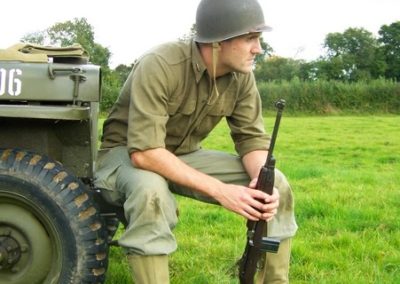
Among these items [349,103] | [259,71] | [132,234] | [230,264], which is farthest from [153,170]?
[259,71]

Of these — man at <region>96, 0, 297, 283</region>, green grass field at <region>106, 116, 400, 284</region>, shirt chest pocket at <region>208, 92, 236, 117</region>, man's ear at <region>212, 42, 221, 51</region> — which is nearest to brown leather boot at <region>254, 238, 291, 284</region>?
man at <region>96, 0, 297, 283</region>

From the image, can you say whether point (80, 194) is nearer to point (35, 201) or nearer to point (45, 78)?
point (35, 201)

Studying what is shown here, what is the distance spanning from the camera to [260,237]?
119 inches

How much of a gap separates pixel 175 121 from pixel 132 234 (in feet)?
2.38

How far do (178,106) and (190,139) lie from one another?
283 mm

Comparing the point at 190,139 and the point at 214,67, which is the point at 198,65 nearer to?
the point at 214,67

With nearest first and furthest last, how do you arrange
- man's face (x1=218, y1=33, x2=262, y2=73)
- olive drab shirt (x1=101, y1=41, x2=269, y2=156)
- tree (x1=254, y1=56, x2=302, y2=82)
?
olive drab shirt (x1=101, y1=41, x2=269, y2=156) < man's face (x1=218, y1=33, x2=262, y2=73) < tree (x1=254, y1=56, x2=302, y2=82)

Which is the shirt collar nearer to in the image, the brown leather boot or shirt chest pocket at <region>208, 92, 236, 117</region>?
shirt chest pocket at <region>208, 92, 236, 117</region>

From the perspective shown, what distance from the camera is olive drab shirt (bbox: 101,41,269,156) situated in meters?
3.03

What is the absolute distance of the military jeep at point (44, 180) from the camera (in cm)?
280

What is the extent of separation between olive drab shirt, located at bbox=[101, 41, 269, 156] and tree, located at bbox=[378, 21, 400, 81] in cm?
6272

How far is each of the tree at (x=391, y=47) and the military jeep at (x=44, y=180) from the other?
208 feet

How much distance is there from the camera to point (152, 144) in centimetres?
297

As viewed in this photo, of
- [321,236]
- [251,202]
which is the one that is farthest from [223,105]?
[321,236]
